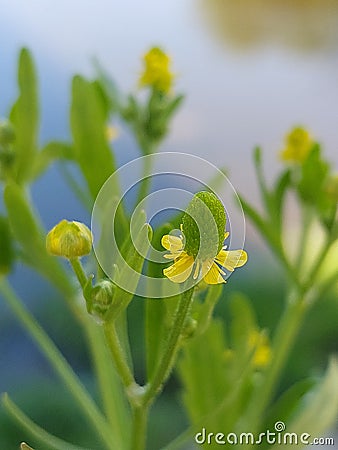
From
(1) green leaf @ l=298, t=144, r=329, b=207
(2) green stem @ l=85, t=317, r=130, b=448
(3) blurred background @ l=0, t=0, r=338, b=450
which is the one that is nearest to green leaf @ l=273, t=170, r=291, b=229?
(1) green leaf @ l=298, t=144, r=329, b=207

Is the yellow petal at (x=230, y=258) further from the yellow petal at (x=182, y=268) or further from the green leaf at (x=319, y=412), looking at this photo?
the green leaf at (x=319, y=412)

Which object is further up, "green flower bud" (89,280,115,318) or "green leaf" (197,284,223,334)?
"green flower bud" (89,280,115,318)

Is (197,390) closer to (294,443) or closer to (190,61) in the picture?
(294,443)

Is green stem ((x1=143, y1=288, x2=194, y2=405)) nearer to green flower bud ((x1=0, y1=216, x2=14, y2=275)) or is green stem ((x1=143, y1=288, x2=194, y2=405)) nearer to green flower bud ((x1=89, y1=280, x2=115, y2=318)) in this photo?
green flower bud ((x1=89, y1=280, x2=115, y2=318))

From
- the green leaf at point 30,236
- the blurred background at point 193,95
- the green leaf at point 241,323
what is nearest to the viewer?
the green leaf at point 30,236

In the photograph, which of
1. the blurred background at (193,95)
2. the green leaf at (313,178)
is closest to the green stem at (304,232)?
the green leaf at (313,178)

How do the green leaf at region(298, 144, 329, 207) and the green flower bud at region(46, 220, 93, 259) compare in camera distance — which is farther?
the green leaf at region(298, 144, 329, 207)

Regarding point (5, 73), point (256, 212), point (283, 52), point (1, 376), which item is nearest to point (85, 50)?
point (5, 73)
